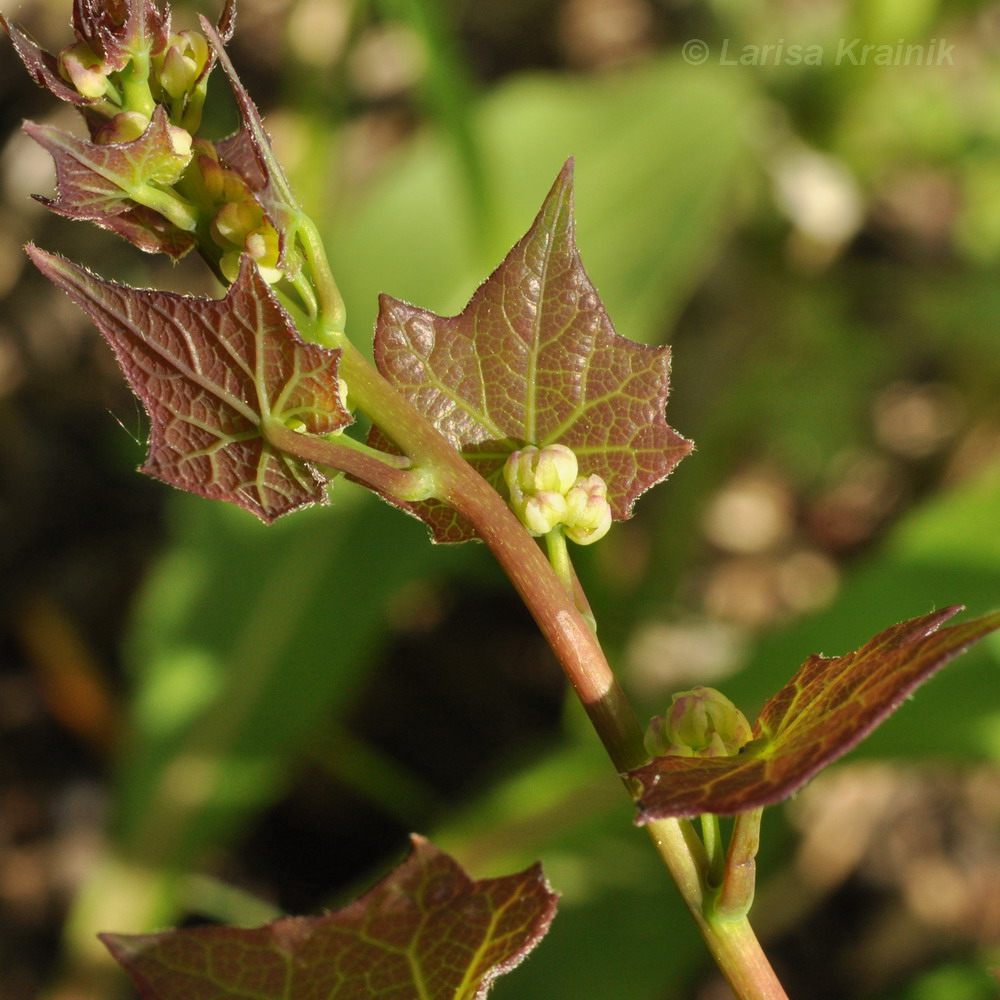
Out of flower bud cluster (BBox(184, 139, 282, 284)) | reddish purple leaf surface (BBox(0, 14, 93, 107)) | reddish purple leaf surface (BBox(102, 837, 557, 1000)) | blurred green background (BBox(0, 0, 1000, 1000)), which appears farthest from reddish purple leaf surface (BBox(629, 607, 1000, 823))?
blurred green background (BBox(0, 0, 1000, 1000))

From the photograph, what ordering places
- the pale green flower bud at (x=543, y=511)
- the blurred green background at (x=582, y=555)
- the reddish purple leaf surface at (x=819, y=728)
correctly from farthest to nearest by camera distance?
the blurred green background at (x=582, y=555), the pale green flower bud at (x=543, y=511), the reddish purple leaf surface at (x=819, y=728)

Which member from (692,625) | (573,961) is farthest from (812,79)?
Result: (573,961)

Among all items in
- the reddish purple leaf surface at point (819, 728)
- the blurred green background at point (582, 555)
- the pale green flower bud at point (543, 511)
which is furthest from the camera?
the blurred green background at point (582, 555)

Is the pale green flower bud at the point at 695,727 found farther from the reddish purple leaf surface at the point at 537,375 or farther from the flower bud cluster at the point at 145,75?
the flower bud cluster at the point at 145,75

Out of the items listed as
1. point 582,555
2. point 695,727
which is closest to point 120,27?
point 695,727

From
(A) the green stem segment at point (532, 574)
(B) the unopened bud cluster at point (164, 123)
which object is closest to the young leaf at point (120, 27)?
(B) the unopened bud cluster at point (164, 123)

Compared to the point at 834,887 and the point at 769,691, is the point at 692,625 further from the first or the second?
the point at 769,691

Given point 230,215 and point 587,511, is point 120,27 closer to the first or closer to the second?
point 230,215
